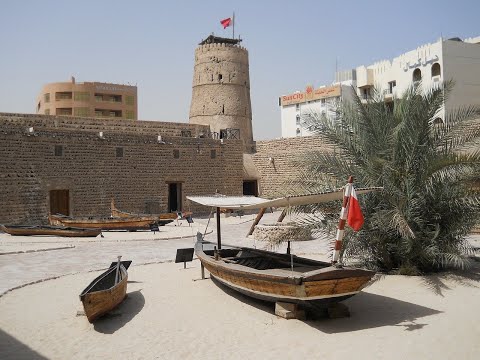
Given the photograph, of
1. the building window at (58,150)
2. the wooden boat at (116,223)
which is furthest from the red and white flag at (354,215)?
the building window at (58,150)

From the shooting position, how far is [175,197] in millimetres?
24406

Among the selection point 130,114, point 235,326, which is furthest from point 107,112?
point 235,326

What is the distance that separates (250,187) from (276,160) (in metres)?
3.04

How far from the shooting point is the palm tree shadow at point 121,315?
21.6ft

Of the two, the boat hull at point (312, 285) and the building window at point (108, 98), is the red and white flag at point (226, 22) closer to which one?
the building window at point (108, 98)

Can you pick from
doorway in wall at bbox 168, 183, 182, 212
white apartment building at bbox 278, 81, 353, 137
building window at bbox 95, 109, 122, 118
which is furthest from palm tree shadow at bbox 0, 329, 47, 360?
building window at bbox 95, 109, 122, 118

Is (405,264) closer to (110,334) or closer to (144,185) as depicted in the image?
(110,334)

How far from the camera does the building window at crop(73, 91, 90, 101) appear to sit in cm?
4841

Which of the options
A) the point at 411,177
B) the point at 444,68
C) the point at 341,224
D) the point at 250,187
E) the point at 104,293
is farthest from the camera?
the point at 444,68

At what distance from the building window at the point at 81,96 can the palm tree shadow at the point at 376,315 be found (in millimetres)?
45488

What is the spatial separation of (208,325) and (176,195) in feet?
59.4

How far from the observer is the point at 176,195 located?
960 inches

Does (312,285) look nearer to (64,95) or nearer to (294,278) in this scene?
(294,278)

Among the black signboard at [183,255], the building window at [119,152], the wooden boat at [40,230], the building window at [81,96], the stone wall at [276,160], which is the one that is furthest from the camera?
the building window at [81,96]
